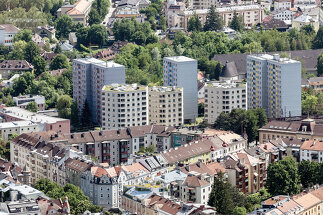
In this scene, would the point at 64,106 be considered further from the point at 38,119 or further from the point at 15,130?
the point at 15,130

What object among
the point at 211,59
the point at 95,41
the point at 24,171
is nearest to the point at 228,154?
the point at 24,171

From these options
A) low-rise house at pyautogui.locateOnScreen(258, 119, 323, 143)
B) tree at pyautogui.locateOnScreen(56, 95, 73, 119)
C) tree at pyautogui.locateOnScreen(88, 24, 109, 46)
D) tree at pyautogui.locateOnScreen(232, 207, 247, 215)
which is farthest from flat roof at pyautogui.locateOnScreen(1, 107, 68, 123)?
tree at pyautogui.locateOnScreen(88, 24, 109, 46)

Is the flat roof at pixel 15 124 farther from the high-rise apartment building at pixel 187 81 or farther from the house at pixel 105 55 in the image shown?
the house at pixel 105 55

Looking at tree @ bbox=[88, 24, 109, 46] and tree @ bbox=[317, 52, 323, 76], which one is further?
tree @ bbox=[88, 24, 109, 46]

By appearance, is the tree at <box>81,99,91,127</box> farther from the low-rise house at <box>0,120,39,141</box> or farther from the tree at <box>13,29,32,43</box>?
the tree at <box>13,29,32,43</box>

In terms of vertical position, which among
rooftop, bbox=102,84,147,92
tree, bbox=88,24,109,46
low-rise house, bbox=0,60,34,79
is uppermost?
tree, bbox=88,24,109,46

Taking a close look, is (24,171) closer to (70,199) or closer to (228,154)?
(70,199)
